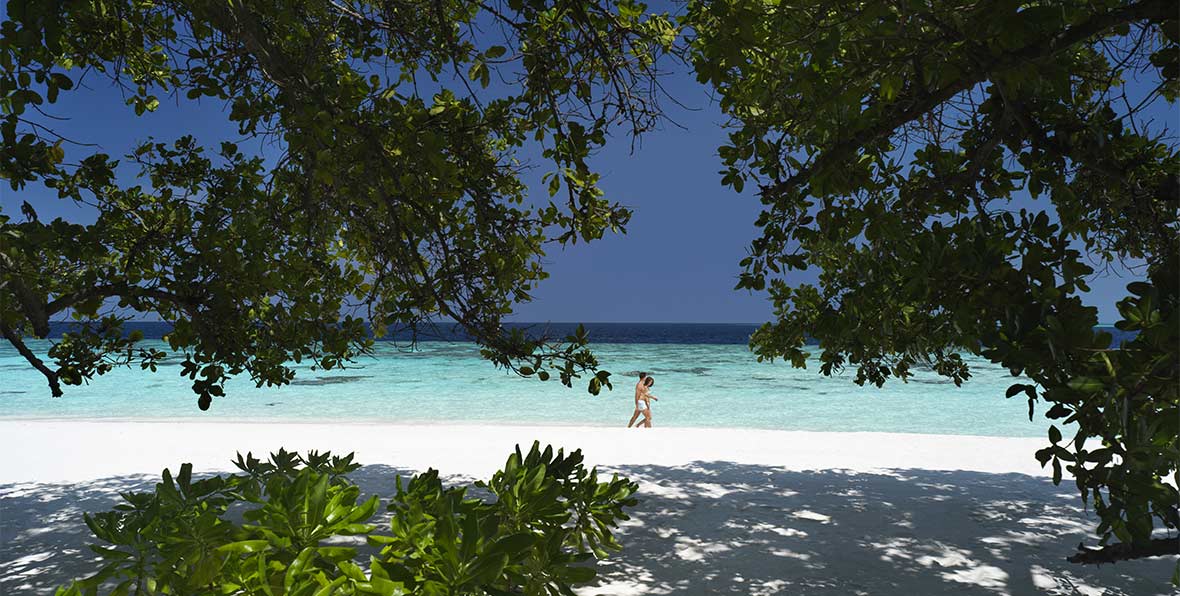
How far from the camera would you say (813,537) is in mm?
5531

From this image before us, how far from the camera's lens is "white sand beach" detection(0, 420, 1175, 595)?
15.3 ft

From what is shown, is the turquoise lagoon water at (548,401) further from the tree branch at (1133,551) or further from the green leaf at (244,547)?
the green leaf at (244,547)

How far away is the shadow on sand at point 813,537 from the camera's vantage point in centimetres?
453

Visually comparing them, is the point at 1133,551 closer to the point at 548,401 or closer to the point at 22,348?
the point at 22,348

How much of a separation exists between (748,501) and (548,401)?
1672cm

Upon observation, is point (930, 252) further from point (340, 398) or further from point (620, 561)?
point (340, 398)

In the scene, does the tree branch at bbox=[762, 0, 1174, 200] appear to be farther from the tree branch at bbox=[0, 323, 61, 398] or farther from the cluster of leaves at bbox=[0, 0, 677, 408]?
the tree branch at bbox=[0, 323, 61, 398]

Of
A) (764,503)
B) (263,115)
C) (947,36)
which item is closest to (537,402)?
(764,503)

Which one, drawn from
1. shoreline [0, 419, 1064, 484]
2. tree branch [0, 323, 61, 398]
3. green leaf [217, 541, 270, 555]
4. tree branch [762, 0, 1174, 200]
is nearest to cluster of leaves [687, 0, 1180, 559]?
tree branch [762, 0, 1174, 200]

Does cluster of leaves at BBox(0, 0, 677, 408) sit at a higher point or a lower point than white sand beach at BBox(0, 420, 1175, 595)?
higher

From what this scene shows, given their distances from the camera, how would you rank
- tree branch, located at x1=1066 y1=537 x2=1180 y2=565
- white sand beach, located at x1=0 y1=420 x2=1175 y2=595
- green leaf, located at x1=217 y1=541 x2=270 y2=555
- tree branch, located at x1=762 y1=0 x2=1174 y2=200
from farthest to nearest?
white sand beach, located at x1=0 y1=420 x2=1175 y2=595, tree branch, located at x1=1066 y1=537 x2=1180 y2=565, tree branch, located at x1=762 y1=0 x2=1174 y2=200, green leaf, located at x1=217 y1=541 x2=270 y2=555

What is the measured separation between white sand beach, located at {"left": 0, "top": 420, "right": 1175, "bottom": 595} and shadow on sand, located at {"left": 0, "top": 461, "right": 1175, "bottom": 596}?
2 cm

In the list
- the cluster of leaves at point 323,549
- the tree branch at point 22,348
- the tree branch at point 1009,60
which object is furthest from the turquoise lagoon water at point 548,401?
the cluster of leaves at point 323,549

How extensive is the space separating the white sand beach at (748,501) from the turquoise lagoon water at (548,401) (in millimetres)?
7370
